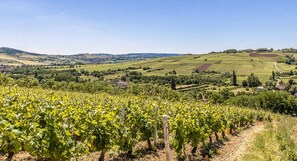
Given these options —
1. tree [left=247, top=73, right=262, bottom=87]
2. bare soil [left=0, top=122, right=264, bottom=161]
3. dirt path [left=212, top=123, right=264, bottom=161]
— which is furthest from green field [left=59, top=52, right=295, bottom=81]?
bare soil [left=0, top=122, right=264, bottom=161]

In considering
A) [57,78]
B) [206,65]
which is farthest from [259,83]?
[57,78]

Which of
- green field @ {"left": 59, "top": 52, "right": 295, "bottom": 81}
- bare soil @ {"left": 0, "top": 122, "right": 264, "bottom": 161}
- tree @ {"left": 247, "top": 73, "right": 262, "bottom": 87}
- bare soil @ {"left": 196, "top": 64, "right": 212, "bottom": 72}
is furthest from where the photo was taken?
bare soil @ {"left": 196, "top": 64, "right": 212, "bottom": 72}

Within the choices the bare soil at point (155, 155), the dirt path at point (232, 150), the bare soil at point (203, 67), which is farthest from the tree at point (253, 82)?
the bare soil at point (155, 155)

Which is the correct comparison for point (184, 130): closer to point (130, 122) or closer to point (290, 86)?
point (130, 122)

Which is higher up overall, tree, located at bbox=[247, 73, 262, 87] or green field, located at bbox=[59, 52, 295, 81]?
green field, located at bbox=[59, 52, 295, 81]

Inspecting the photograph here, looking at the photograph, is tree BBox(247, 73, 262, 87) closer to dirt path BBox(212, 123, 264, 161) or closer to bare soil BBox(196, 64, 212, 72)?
bare soil BBox(196, 64, 212, 72)

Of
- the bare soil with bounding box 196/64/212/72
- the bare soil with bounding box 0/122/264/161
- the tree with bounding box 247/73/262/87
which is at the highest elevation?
the bare soil with bounding box 0/122/264/161

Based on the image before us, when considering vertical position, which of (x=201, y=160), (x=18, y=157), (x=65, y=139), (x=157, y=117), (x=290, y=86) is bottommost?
(x=290, y=86)

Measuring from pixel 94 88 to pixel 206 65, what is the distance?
78799mm

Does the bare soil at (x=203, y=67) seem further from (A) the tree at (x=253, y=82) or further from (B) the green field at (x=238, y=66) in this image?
(A) the tree at (x=253, y=82)

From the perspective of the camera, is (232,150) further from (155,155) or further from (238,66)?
(238,66)

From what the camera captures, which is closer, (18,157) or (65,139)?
(65,139)

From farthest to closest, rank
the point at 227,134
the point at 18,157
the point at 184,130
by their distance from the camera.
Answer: the point at 227,134, the point at 184,130, the point at 18,157

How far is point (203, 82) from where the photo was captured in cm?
10088
